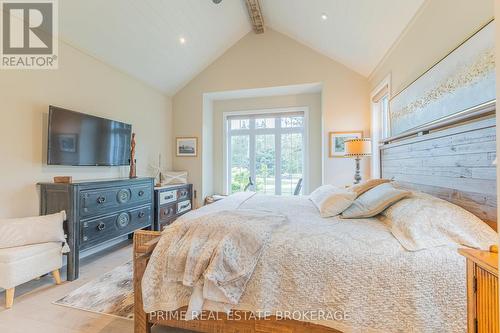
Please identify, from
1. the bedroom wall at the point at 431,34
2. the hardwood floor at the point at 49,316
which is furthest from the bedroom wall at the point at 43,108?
the bedroom wall at the point at 431,34

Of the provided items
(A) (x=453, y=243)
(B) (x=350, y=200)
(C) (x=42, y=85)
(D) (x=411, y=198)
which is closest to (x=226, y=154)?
(C) (x=42, y=85)

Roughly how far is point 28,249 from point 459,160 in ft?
11.2

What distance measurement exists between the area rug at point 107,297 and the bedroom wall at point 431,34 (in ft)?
10.0

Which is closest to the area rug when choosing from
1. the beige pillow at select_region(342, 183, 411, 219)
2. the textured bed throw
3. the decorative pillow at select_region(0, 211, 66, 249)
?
the decorative pillow at select_region(0, 211, 66, 249)

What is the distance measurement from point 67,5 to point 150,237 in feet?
8.75

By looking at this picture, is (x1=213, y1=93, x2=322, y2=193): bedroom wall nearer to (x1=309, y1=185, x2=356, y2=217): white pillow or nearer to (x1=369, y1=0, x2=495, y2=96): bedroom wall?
(x1=369, y1=0, x2=495, y2=96): bedroom wall

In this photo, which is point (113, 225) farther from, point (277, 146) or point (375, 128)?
point (375, 128)

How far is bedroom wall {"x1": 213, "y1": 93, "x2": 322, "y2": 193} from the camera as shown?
478cm

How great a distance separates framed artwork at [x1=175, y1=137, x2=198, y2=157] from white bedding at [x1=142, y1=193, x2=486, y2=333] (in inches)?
143

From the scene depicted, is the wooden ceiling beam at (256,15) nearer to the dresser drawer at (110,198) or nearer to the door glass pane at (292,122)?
the door glass pane at (292,122)

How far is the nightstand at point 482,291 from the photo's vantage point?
847mm

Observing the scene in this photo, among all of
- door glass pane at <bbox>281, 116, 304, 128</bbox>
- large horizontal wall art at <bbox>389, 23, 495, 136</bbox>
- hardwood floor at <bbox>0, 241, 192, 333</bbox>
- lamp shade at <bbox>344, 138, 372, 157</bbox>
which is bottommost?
hardwood floor at <bbox>0, 241, 192, 333</bbox>

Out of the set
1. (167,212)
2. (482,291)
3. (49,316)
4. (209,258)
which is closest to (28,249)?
(49,316)

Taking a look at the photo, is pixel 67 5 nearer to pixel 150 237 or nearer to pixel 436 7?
pixel 150 237
